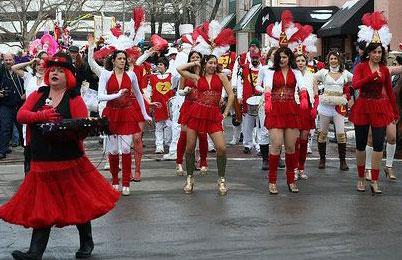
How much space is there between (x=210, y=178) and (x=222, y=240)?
4629 millimetres

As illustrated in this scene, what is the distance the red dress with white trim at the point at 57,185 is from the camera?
7094mm

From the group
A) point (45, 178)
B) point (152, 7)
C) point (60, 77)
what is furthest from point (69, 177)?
point (152, 7)

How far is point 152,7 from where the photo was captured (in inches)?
1810

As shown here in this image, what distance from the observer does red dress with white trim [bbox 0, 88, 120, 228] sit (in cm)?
709

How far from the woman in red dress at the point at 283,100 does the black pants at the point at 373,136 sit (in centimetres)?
83

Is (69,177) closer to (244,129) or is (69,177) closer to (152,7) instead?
(244,129)

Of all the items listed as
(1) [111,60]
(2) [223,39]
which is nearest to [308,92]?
(2) [223,39]

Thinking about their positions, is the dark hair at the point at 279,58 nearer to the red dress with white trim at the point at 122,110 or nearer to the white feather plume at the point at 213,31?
the white feather plume at the point at 213,31

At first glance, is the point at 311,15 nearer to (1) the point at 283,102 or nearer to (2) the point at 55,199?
(1) the point at 283,102

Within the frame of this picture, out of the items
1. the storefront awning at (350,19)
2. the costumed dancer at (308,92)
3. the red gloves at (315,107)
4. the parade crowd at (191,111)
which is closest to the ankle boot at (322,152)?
the parade crowd at (191,111)

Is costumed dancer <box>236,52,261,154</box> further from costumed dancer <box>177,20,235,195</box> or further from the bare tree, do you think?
the bare tree

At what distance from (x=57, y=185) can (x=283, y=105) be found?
4.34 metres

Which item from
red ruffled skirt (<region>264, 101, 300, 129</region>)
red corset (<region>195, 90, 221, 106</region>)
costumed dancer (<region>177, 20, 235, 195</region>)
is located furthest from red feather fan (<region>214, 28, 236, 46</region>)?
red ruffled skirt (<region>264, 101, 300, 129</region>)

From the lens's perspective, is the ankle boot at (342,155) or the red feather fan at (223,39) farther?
the ankle boot at (342,155)
